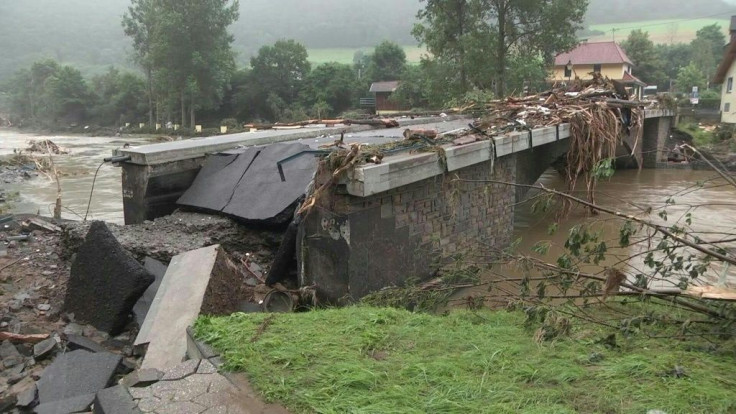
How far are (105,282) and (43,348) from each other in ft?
2.53

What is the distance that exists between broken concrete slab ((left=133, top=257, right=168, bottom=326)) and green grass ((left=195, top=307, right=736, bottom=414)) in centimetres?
167

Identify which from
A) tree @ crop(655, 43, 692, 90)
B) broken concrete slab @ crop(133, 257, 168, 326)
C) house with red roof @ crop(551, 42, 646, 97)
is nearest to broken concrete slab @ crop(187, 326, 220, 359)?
broken concrete slab @ crop(133, 257, 168, 326)

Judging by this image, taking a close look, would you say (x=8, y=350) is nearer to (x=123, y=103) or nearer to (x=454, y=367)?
(x=454, y=367)

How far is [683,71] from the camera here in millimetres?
42594

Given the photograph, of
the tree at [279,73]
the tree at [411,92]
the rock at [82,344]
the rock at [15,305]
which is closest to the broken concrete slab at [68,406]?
the rock at [82,344]

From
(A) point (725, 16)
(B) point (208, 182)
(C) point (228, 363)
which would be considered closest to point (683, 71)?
(B) point (208, 182)

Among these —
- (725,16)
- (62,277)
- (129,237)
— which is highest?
(725,16)

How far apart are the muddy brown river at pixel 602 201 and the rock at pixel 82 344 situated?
209 inches

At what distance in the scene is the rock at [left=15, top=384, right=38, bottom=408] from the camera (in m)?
4.29

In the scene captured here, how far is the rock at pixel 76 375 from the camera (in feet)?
14.1

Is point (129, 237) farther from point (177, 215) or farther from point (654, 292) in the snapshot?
point (654, 292)

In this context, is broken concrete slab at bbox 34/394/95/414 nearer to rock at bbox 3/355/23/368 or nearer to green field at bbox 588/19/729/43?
rock at bbox 3/355/23/368

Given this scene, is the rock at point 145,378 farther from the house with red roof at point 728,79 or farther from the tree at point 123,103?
the tree at point 123,103

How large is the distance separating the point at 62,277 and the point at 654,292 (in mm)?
5939
